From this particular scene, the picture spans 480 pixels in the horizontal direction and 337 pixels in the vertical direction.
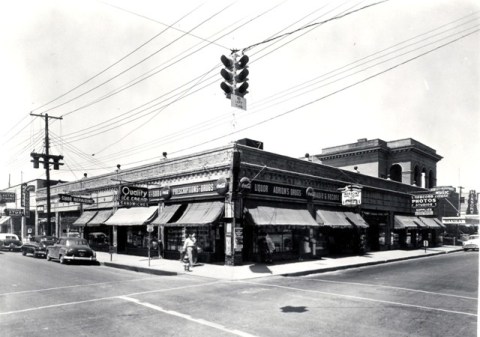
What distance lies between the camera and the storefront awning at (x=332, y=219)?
24688 mm

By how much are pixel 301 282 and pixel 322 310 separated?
219 inches

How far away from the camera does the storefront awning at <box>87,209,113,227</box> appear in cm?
2948

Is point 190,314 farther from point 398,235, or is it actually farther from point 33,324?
point 398,235

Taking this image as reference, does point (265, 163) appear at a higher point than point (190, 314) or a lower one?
higher

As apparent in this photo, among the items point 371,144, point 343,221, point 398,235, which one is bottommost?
point 398,235

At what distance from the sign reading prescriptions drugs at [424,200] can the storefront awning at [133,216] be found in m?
24.4

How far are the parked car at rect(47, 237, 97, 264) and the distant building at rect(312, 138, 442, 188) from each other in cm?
3082

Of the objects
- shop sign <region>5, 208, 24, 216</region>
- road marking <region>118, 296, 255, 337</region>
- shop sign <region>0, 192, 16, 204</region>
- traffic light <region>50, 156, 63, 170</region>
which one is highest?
traffic light <region>50, 156, 63, 170</region>

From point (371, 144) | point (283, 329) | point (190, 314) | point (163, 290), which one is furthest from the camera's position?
point (371, 144)

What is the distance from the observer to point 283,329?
7895 mm

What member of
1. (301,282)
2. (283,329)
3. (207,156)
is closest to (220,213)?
(207,156)

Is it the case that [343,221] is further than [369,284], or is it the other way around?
[343,221]

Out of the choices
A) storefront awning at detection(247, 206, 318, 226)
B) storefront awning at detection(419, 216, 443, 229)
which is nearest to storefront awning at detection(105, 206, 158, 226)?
storefront awning at detection(247, 206, 318, 226)

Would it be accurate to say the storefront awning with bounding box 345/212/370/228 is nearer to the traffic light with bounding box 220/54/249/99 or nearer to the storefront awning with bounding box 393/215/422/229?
the storefront awning with bounding box 393/215/422/229
